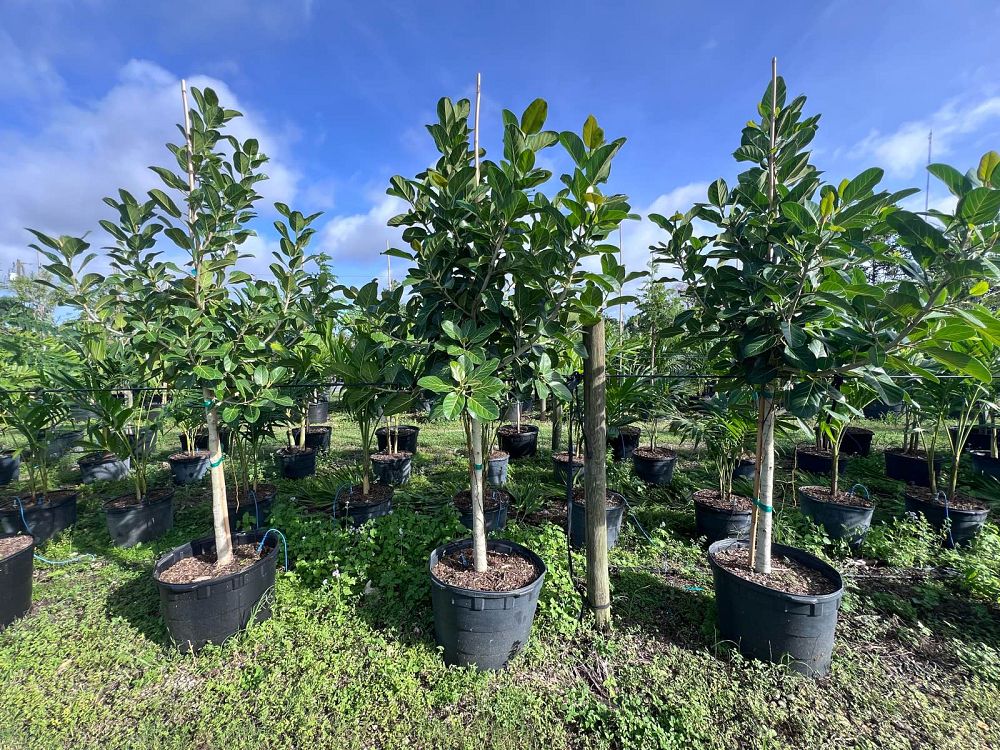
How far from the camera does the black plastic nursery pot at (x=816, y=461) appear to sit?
5.15 meters

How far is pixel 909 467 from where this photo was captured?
484 centimetres

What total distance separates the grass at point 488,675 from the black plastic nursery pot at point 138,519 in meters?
0.25

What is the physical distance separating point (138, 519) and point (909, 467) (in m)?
7.54

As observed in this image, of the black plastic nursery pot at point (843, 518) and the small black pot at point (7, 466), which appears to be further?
the small black pot at point (7, 466)

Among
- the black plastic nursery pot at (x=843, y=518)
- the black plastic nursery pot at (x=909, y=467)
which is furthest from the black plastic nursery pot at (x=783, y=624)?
the black plastic nursery pot at (x=909, y=467)

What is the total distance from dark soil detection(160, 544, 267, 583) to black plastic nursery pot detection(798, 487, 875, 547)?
13.4 ft

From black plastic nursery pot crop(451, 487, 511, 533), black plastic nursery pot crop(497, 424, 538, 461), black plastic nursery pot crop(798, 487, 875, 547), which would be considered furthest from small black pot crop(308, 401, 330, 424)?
black plastic nursery pot crop(798, 487, 875, 547)

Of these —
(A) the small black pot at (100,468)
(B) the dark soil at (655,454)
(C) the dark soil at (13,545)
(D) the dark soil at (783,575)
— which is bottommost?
(A) the small black pot at (100,468)

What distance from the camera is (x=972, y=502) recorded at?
353cm

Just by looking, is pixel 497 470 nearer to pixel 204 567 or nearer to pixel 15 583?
pixel 204 567

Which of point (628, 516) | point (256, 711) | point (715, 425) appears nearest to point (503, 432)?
point (628, 516)

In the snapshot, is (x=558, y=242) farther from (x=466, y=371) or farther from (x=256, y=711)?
(x=256, y=711)

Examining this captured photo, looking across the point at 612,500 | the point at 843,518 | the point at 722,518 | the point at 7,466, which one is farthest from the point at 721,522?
the point at 7,466

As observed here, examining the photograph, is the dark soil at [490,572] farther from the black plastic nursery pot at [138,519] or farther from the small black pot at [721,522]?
the black plastic nursery pot at [138,519]
